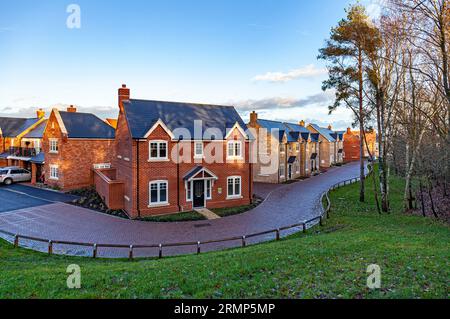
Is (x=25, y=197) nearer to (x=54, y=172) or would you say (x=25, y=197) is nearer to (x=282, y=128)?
(x=54, y=172)

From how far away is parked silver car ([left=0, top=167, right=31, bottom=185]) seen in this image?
35406 millimetres

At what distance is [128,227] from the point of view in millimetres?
19969

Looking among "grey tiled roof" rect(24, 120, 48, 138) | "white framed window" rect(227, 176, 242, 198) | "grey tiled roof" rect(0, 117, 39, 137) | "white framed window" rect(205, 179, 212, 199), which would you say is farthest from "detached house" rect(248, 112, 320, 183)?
"grey tiled roof" rect(0, 117, 39, 137)

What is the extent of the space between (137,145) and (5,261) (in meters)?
12.1

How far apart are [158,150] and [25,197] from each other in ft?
53.1

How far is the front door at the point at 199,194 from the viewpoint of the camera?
2561 cm

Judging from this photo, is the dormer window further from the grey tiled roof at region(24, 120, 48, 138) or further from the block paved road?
the block paved road

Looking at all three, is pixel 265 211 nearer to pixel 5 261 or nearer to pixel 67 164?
pixel 5 261

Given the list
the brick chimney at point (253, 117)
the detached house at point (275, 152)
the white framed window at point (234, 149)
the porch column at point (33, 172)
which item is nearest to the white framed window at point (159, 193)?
the white framed window at point (234, 149)

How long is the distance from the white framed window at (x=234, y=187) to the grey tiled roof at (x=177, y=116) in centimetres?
439

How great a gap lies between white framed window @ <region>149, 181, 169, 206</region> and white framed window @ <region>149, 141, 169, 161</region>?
83.8 inches

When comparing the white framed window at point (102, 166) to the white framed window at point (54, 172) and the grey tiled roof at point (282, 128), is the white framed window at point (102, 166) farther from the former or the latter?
the grey tiled roof at point (282, 128)
